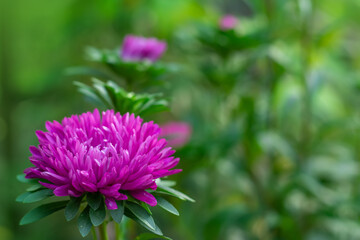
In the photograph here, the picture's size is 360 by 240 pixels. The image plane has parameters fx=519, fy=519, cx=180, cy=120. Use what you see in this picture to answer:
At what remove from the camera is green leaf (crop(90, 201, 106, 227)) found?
0.43 m

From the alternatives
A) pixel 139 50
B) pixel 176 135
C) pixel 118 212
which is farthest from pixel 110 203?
pixel 176 135

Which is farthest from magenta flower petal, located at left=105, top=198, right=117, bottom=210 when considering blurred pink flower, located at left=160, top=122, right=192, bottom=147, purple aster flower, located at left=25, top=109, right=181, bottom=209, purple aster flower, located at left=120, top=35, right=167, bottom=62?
blurred pink flower, located at left=160, top=122, right=192, bottom=147

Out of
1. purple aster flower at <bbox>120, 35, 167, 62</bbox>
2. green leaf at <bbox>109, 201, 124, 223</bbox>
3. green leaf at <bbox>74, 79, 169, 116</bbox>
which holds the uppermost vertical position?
purple aster flower at <bbox>120, 35, 167, 62</bbox>

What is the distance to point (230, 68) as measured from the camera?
1047 millimetres

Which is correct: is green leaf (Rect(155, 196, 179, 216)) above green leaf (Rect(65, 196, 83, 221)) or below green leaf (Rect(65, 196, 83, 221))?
above

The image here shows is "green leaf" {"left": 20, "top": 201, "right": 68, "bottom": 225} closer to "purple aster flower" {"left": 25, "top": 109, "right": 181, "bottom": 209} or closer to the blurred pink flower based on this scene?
"purple aster flower" {"left": 25, "top": 109, "right": 181, "bottom": 209}

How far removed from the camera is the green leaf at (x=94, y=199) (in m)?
0.44

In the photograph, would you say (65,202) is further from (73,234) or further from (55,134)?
(73,234)

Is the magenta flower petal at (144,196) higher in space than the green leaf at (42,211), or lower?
higher

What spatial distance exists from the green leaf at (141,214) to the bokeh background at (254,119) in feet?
1.29

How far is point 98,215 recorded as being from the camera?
440mm

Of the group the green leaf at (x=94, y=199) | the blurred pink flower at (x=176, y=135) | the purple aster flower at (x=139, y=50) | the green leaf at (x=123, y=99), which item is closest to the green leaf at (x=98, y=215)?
the green leaf at (x=94, y=199)

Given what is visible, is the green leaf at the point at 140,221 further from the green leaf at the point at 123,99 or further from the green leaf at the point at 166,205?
the green leaf at the point at 123,99

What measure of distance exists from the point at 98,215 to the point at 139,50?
35cm
